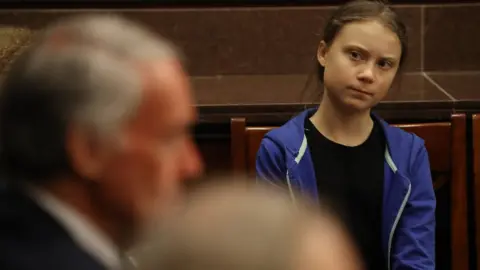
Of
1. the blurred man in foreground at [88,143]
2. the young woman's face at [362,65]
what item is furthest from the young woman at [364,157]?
the blurred man in foreground at [88,143]

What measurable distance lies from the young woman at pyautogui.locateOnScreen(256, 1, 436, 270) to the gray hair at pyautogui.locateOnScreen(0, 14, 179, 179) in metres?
1.04

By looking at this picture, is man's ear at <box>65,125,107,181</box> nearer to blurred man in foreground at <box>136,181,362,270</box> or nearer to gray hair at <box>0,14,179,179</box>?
gray hair at <box>0,14,179,179</box>

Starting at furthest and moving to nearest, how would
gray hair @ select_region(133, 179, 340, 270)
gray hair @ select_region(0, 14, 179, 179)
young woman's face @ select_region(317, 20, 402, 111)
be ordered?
1. young woman's face @ select_region(317, 20, 402, 111)
2. gray hair @ select_region(0, 14, 179, 179)
3. gray hair @ select_region(133, 179, 340, 270)

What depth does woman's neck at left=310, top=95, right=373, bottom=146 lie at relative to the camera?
71.4 inches

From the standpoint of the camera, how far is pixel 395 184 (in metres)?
1.79

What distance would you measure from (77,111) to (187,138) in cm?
11

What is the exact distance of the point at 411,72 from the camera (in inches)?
99.0

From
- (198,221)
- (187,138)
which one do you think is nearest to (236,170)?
(187,138)

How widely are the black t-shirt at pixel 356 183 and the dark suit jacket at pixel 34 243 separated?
109 centimetres

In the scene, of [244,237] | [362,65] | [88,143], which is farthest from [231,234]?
[362,65]

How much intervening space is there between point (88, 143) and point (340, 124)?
3.72ft

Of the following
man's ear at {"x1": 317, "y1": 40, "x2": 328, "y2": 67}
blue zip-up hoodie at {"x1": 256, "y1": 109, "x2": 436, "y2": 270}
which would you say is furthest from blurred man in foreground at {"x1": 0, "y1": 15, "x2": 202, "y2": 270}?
man's ear at {"x1": 317, "y1": 40, "x2": 328, "y2": 67}

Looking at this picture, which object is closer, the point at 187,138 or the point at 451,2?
the point at 187,138

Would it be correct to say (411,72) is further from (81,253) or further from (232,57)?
(81,253)
